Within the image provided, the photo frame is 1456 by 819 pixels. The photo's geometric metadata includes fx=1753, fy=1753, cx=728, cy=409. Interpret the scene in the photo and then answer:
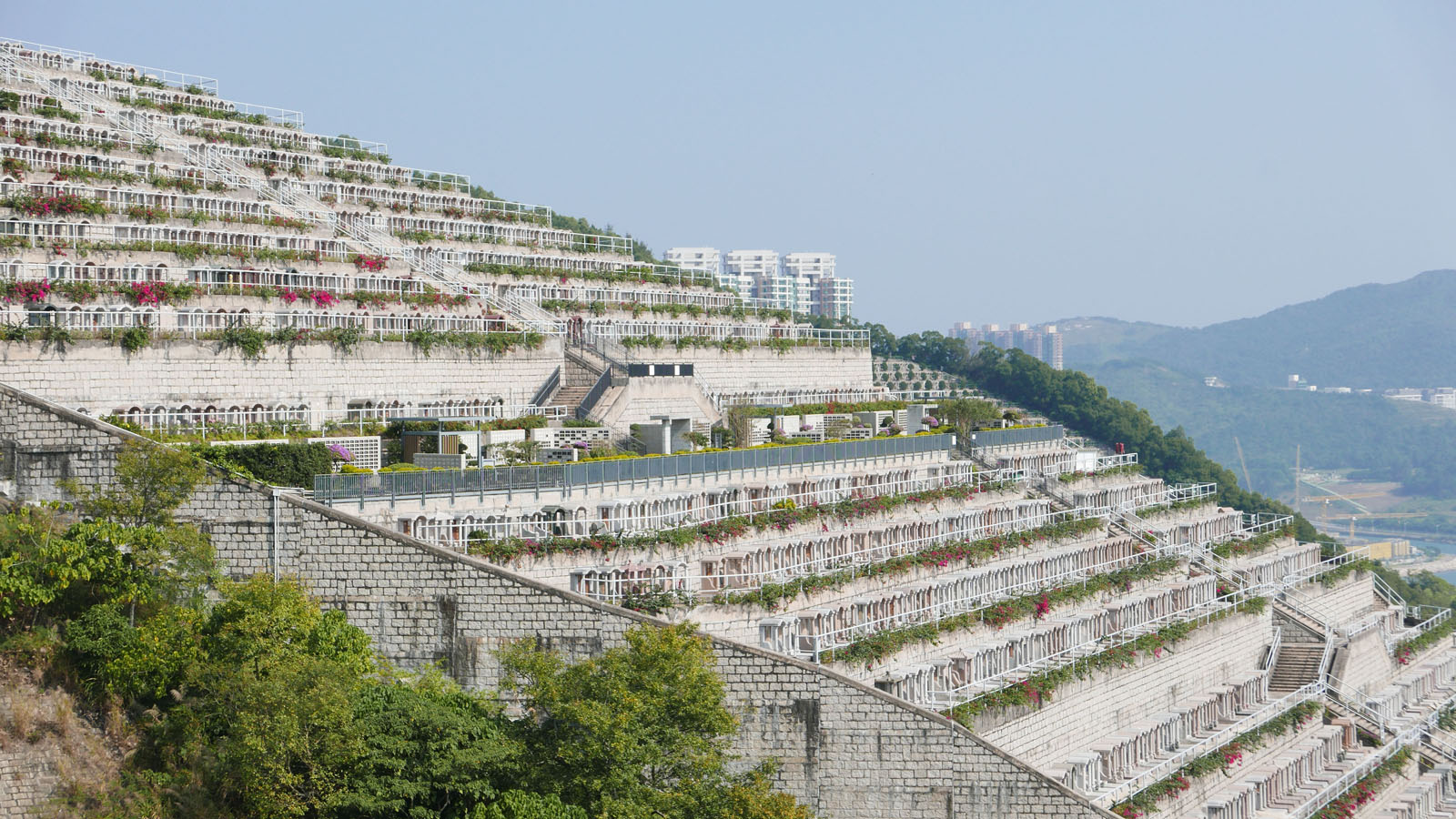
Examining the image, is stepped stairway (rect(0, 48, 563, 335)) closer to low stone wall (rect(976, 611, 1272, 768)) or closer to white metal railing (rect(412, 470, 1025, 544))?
white metal railing (rect(412, 470, 1025, 544))

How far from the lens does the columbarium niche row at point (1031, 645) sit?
Result: 134 feet

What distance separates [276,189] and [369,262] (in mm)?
8082

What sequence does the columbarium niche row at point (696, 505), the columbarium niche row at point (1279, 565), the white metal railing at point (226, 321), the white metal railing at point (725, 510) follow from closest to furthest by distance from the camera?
the white metal railing at point (725, 510) < the columbarium niche row at point (696, 505) < the white metal railing at point (226, 321) < the columbarium niche row at point (1279, 565)

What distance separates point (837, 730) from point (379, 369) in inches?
815

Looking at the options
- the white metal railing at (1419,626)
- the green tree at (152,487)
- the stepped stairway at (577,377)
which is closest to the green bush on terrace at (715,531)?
the green tree at (152,487)

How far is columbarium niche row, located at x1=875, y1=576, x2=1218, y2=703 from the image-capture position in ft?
134

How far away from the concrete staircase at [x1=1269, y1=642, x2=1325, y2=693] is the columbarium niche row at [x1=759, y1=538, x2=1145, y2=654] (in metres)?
6.42

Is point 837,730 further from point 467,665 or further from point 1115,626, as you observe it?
point 1115,626

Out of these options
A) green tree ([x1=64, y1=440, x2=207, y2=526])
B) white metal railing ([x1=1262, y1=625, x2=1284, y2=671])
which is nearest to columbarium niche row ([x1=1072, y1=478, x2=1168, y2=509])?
white metal railing ([x1=1262, y1=625, x2=1284, y2=671])

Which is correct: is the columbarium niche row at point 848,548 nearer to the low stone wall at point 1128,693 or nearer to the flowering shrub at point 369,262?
the low stone wall at point 1128,693

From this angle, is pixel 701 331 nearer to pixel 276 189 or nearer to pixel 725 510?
pixel 276 189

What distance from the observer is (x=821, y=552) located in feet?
147

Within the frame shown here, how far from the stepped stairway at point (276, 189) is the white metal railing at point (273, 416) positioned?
729cm

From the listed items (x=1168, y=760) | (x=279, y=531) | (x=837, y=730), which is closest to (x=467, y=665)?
(x=279, y=531)
